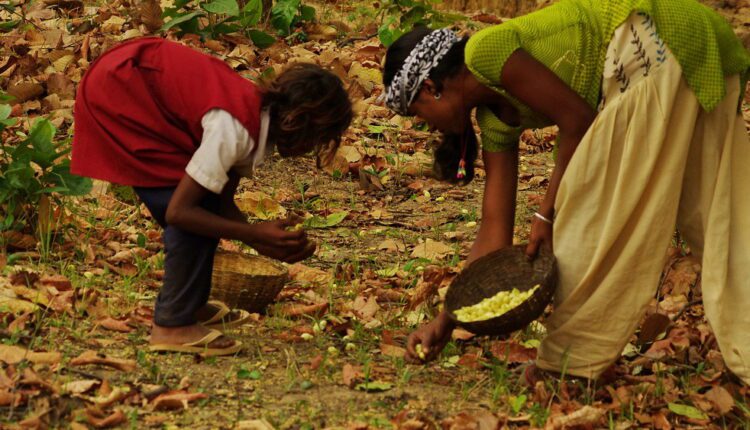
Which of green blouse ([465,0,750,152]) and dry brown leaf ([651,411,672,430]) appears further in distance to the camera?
dry brown leaf ([651,411,672,430])

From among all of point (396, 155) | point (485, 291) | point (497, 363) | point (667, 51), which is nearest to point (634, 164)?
point (667, 51)

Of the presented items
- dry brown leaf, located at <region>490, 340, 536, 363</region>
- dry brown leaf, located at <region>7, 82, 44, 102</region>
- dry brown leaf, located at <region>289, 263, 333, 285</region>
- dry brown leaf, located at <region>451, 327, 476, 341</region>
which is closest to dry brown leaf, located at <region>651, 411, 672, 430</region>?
dry brown leaf, located at <region>490, 340, 536, 363</region>

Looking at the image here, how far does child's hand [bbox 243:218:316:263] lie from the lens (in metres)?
3.04

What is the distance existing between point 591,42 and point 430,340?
1.00 meters

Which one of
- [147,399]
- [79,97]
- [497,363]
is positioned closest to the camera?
[147,399]

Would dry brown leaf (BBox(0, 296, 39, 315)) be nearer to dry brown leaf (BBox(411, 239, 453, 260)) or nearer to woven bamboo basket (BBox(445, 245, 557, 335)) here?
woven bamboo basket (BBox(445, 245, 557, 335))

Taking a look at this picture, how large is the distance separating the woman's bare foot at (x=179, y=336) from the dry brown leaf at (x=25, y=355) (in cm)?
30

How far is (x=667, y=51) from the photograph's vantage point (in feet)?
9.64

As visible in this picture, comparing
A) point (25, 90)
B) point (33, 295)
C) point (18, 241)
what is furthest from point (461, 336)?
point (25, 90)

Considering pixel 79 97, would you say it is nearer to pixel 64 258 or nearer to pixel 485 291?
pixel 64 258

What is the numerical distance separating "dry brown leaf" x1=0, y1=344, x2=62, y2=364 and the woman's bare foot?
0.99ft

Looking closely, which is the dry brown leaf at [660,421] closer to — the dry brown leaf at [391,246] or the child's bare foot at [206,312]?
the child's bare foot at [206,312]

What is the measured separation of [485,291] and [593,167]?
54 cm

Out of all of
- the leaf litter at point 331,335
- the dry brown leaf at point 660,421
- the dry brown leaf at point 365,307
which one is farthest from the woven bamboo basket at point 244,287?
the dry brown leaf at point 660,421
